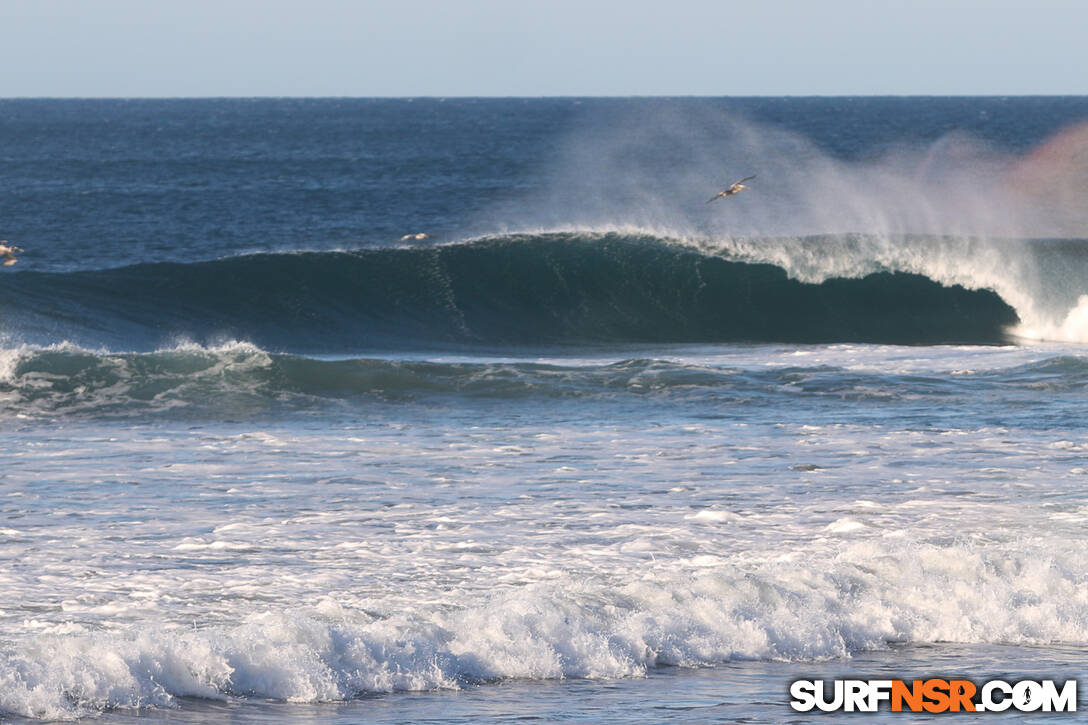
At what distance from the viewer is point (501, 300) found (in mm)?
25766

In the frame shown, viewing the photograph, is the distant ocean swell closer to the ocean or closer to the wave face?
the ocean

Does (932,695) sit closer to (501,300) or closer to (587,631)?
(587,631)

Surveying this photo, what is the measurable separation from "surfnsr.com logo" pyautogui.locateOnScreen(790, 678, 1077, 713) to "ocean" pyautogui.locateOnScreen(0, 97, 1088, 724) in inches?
5.3

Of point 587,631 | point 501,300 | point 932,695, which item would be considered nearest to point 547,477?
point 587,631

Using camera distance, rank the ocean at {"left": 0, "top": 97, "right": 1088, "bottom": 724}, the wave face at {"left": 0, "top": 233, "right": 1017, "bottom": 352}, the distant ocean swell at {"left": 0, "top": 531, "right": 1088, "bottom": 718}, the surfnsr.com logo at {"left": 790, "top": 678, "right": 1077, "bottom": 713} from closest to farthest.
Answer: the surfnsr.com logo at {"left": 790, "top": 678, "right": 1077, "bottom": 713} < the distant ocean swell at {"left": 0, "top": 531, "right": 1088, "bottom": 718} < the ocean at {"left": 0, "top": 97, "right": 1088, "bottom": 724} < the wave face at {"left": 0, "top": 233, "right": 1017, "bottom": 352}

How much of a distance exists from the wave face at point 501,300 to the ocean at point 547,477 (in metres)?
0.09

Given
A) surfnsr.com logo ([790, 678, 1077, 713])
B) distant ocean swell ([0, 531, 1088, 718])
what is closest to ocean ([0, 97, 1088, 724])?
distant ocean swell ([0, 531, 1088, 718])

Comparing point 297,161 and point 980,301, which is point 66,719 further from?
point 297,161

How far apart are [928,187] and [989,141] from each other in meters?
56.0

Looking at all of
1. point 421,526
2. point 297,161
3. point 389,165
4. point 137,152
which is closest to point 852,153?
point 389,165

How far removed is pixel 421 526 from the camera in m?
9.83

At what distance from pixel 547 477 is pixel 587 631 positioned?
380 centimetres

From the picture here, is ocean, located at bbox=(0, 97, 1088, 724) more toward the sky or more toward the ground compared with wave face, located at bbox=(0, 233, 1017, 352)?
more toward the ground

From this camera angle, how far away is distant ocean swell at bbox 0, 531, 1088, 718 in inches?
269
